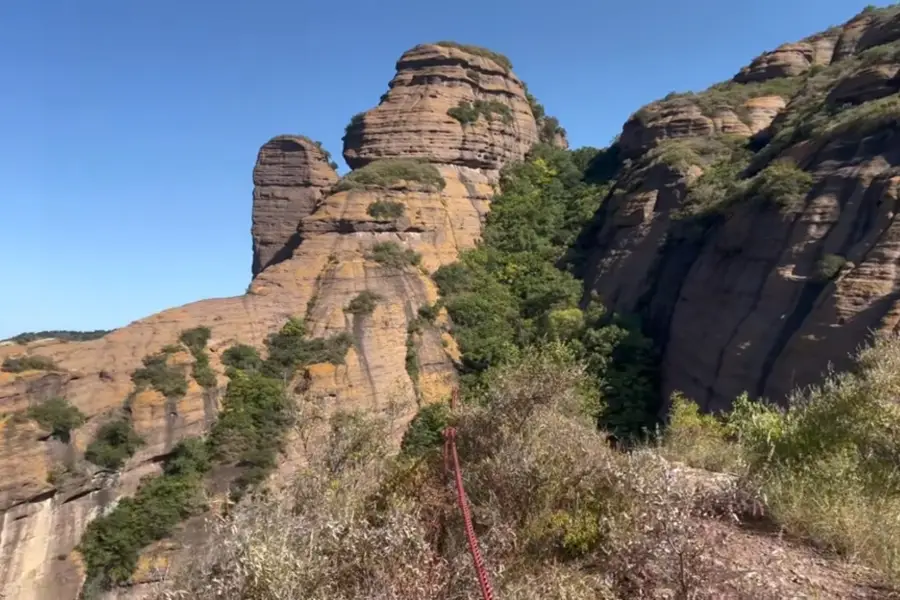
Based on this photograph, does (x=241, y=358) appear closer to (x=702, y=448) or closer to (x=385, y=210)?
(x=385, y=210)

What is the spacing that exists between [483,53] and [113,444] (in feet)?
124

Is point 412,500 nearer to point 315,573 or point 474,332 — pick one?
point 315,573

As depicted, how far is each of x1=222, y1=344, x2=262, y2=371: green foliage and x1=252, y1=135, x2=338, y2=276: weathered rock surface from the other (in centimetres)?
1783

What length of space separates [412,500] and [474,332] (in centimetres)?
2538

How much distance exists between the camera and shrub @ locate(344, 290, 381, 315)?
1121 inches

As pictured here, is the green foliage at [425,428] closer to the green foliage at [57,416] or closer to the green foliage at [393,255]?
the green foliage at [393,255]

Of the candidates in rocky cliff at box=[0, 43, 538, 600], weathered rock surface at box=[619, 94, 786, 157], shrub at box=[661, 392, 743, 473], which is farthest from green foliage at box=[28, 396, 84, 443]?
weathered rock surface at box=[619, 94, 786, 157]

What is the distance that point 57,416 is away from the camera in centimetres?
1997

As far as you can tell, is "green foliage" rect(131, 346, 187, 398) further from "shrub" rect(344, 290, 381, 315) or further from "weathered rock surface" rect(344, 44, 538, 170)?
"weathered rock surface" rect(344, 44, 538, 170)

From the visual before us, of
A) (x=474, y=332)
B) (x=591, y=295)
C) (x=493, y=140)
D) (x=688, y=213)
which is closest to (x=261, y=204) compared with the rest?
(x=493, y=140)

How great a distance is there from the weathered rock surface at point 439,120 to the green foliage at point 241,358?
1836cm

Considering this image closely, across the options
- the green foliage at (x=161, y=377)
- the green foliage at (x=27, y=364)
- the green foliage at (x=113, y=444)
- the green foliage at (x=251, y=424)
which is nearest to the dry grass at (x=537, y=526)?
the green foliage at (x=113, y=444)

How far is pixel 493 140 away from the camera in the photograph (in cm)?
4266

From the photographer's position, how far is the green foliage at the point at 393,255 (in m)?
31.3
